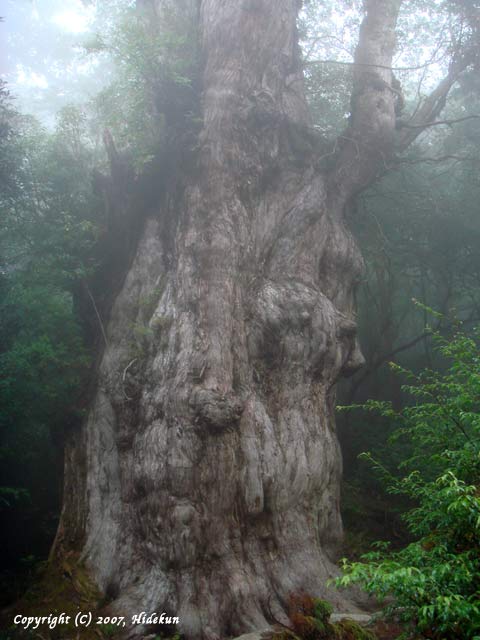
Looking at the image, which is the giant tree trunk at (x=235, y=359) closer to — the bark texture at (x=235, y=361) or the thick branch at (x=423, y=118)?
the bark texture at (x=235, y=361)

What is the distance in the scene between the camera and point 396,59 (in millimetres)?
14359

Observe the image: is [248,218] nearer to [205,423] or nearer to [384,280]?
[205,423]

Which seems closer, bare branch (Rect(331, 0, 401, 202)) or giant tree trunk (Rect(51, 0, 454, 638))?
giant tree trunk (Rect(51, 0, 454, 638))

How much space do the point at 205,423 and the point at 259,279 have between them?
2386 millimetres

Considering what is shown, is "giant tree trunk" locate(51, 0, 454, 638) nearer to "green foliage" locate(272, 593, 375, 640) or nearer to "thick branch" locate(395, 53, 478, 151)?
"thick branch" locate(395, 53, 478, 151)

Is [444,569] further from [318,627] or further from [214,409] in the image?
[214,409]

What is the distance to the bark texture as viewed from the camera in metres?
5.92

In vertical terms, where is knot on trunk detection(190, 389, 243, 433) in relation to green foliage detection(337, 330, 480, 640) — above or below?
above

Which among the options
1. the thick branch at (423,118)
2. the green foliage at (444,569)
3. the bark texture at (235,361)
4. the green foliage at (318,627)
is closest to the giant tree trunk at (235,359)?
the bark texture at (235,361)

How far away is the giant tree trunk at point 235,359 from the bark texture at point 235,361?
0.02 meters

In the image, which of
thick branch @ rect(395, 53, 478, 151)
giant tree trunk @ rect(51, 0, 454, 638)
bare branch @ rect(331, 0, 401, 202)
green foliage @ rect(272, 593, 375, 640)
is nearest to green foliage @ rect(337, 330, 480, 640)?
green foliage @ rect(272, 593, 375, 640)

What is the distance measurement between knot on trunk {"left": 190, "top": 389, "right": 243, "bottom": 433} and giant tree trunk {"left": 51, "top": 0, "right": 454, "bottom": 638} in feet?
0.07

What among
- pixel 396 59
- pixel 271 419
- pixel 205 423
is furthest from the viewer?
pixel 396 59

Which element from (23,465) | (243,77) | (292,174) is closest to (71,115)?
(243,77)
